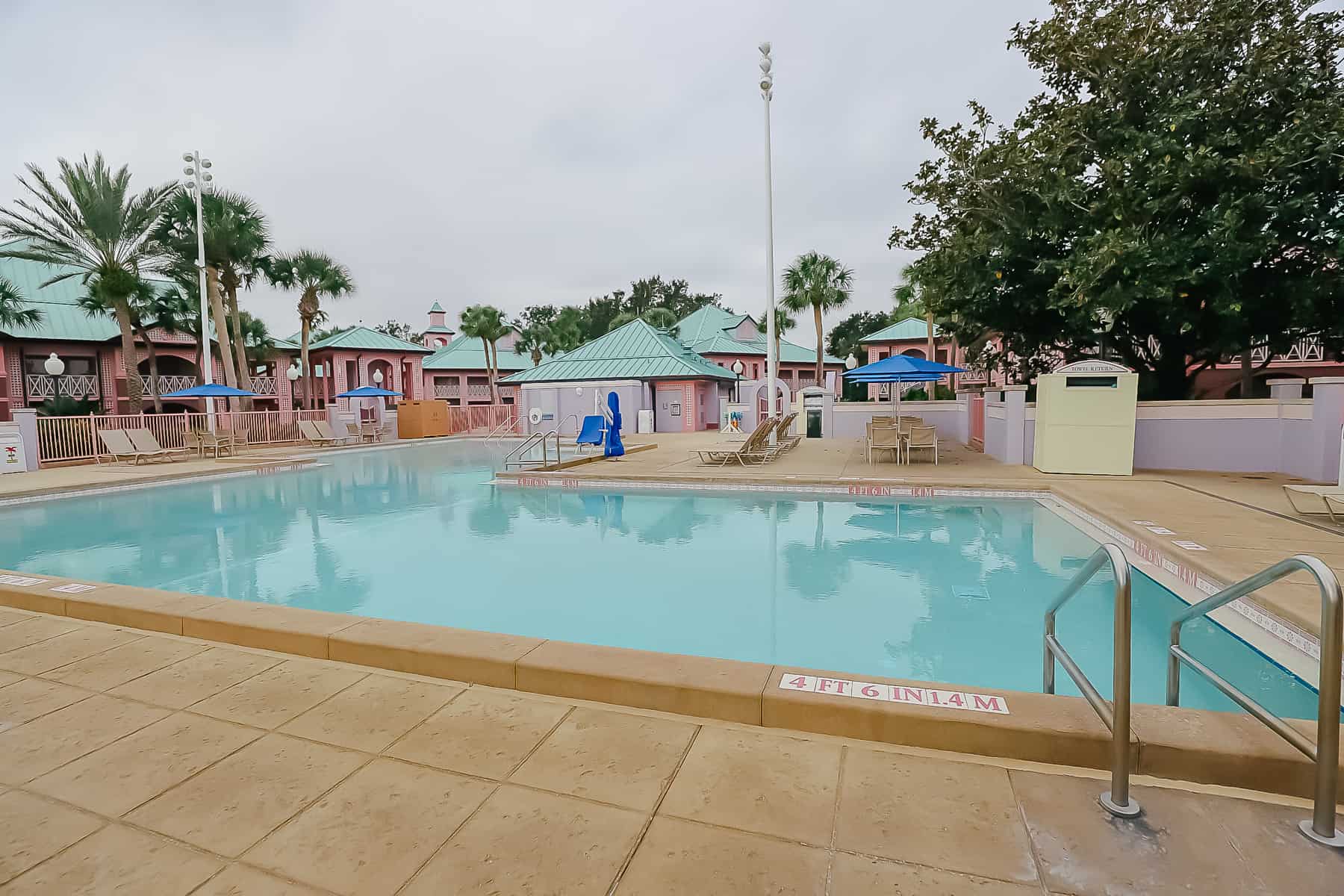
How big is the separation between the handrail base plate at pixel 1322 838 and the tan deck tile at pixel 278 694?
3.68 meters

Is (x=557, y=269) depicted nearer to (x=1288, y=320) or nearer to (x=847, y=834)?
(x=1288, y=320)

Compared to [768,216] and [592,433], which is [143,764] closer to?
[592,433]

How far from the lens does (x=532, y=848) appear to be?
2.02 m

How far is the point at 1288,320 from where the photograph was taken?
1144 centimetres

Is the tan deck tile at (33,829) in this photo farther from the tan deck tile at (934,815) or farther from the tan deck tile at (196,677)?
the tan deck tile at (934,815)

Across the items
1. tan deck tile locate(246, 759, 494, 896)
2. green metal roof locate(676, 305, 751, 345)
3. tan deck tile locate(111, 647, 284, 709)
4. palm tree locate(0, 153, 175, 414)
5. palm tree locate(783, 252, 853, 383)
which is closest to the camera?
tan deck tile locate(246, 759, 494, 896)

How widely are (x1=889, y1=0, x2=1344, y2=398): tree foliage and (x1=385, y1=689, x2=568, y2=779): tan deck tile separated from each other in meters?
10.4

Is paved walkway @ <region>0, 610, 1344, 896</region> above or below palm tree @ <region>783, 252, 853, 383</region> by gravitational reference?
below

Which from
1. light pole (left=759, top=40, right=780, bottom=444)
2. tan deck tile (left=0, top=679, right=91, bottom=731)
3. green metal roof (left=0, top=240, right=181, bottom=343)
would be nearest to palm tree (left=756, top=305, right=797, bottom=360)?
light pole (left=759, top=40, right=780, bottom=444)

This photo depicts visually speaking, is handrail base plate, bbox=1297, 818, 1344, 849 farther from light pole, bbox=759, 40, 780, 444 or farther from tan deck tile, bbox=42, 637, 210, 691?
light pole, bbox=759, 40, 780, 444

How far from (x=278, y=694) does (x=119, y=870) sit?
1226 millimetres

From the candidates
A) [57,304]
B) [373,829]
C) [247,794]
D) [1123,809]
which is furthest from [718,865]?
[57,304]

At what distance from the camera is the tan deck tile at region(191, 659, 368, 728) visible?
294 centimetres

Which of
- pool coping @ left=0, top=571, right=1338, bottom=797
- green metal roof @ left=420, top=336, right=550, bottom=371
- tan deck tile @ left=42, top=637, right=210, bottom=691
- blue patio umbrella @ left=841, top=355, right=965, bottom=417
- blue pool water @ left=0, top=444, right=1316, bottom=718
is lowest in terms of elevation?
blue pool water @ left=0, top=444, right=1316, bottom=718
